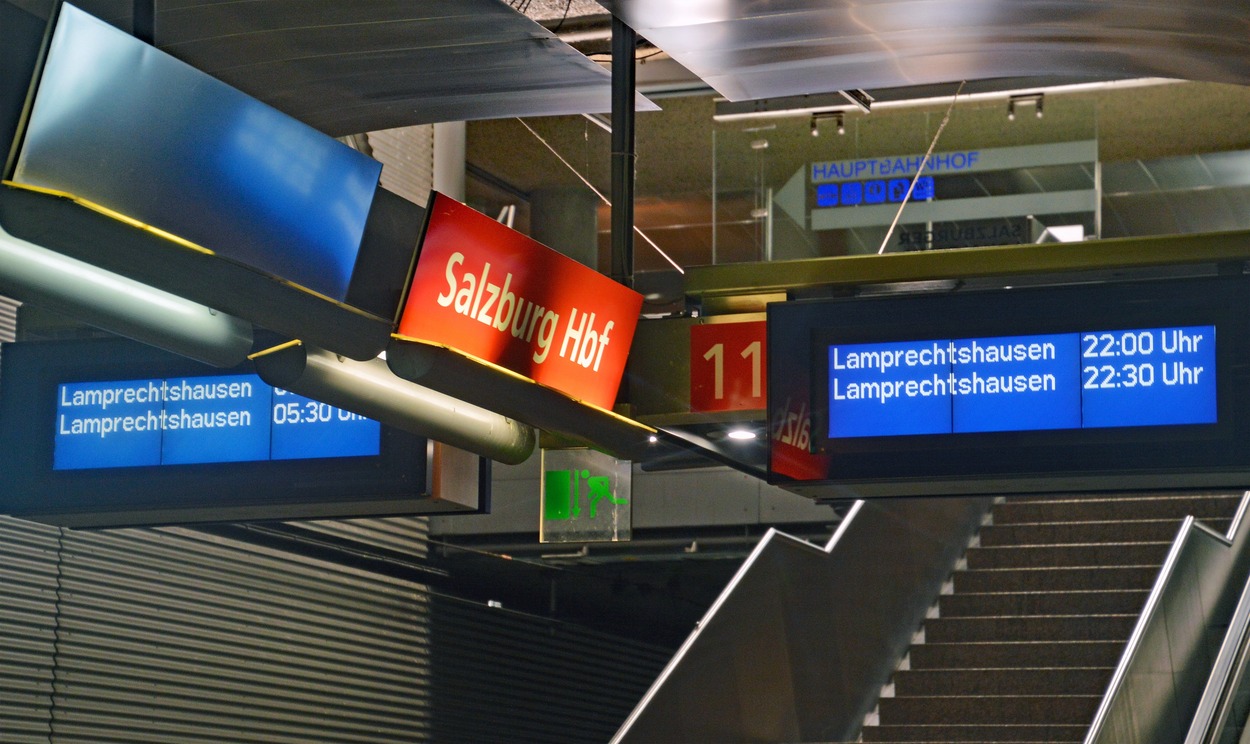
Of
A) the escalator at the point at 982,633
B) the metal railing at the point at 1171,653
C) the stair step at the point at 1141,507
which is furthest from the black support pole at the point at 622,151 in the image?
the stair step at the point at 1141,507

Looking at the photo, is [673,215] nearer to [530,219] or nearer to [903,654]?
[530,219]

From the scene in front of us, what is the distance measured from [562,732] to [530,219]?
5675mm

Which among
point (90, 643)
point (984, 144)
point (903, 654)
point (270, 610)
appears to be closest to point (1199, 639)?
point (903, 654)

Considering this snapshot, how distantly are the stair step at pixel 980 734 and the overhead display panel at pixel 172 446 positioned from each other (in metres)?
4.99

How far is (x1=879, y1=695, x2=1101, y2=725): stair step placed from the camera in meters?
10.5

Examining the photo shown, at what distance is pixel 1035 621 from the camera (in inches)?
447

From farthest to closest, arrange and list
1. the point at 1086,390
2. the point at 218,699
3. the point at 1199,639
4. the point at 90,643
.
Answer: the point at 1199,639 < the point at 218,699 < the point at 90,643 < the point at 1086,390

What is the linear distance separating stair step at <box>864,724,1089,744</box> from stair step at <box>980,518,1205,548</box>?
2145 millimetres

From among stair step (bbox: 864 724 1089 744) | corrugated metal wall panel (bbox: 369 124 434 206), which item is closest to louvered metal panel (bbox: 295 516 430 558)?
corrugated metal wall panel (bbox: 369 124 434 206)

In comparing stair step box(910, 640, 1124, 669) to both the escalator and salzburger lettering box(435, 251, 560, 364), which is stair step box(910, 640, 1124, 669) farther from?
salzburger lettering box(435, 251, 560, 364)

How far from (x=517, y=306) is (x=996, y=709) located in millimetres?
6107

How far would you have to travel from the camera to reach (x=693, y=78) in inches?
529

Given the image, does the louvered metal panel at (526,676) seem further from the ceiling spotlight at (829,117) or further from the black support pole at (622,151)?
→ the black support pole at (622,151)

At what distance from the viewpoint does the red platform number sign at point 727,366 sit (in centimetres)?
663
